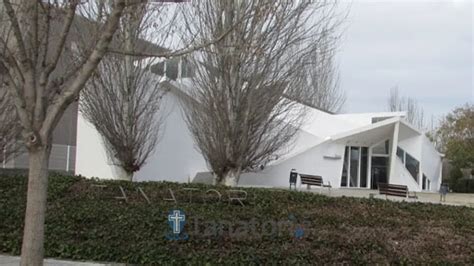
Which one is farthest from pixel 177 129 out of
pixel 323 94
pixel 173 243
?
pixel 323 94

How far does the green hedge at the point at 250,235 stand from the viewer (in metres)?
9.14

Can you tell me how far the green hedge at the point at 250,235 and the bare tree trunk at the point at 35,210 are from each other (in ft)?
11.9

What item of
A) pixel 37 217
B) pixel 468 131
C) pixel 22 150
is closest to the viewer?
pixel 37 217

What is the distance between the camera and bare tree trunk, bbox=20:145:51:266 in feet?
18.8

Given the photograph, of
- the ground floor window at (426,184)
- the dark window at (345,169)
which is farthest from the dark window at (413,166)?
the dark window at (345,169)

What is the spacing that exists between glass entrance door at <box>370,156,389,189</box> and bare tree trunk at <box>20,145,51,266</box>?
34.5 metres

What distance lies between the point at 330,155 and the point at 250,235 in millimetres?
24965

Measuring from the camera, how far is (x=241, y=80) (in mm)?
13805

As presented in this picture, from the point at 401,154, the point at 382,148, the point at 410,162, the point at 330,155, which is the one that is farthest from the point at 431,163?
the point at 330,155

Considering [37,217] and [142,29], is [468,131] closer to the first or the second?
[142,29]

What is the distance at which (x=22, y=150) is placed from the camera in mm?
18000

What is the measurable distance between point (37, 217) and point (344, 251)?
5.07 m

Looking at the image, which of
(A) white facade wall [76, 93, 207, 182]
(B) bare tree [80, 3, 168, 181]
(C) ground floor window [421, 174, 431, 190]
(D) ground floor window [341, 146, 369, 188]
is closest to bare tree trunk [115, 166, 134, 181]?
(B) bare tree [80, 3, 168, 181]

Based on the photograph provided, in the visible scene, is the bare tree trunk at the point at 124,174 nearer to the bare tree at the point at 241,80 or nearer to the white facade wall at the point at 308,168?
the bare tree at the point at 241,80
